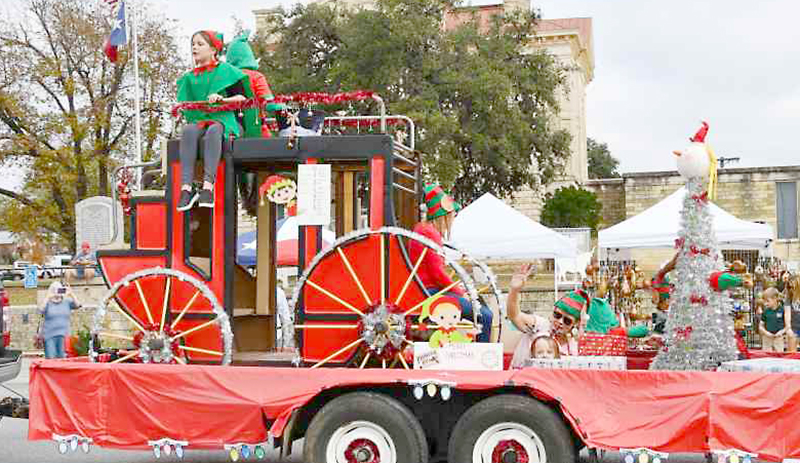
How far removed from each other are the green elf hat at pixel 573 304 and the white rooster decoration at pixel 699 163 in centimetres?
129

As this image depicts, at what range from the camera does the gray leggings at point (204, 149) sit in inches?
292

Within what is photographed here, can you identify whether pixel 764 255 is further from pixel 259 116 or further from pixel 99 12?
pixel 99 12

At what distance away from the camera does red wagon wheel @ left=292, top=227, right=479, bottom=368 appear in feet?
23.2

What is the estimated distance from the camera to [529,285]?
27562mm

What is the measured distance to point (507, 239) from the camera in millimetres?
19141

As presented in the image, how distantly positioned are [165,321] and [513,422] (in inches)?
107

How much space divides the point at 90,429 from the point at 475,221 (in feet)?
43.3

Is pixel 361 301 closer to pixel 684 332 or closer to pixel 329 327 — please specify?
pixel 329 327

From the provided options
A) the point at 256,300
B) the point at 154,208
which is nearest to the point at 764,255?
the point at 256,300

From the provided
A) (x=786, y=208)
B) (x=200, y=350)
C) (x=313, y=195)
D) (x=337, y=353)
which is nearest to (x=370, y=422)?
(x=337, y=353)

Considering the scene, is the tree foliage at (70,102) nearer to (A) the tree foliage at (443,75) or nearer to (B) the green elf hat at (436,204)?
(A) the tree foliage at (443,75)

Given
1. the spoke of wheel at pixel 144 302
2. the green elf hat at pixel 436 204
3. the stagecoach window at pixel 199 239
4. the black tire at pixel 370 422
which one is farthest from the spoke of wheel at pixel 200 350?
the green elf hat at pixel 436 204

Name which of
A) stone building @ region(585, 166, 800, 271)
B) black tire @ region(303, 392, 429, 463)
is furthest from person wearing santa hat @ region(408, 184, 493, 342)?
stone building @ region(585, 166, 800, 271)

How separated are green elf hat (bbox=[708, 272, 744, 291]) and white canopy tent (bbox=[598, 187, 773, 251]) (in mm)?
10153
